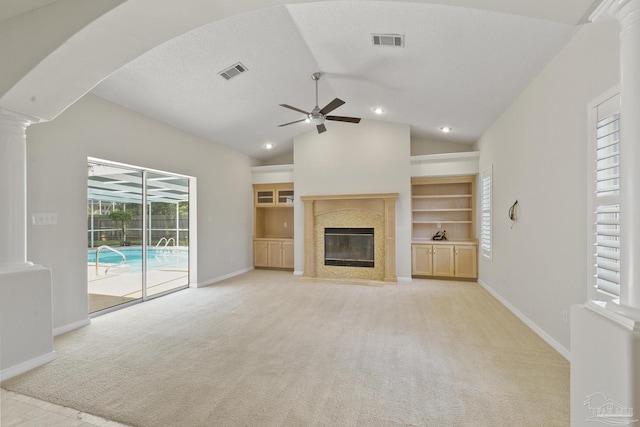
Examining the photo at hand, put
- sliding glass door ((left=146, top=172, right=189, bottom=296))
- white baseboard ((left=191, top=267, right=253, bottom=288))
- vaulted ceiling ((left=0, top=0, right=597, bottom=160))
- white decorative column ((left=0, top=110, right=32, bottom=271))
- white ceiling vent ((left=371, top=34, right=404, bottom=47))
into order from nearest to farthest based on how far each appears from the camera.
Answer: white decorative column ((left=0, top=110, right=32, bottom=271)) → vaulted ceiling ((left=0, top=0, right=597, bottom=160)) → white ceiling vent ((left=371, top=34, right=404, bottom=47)) → sliding glass door ((left=146, top=172, right=189, bottom=296)) → white baseboard ((left=191, top=267, right=253, bottom=288))

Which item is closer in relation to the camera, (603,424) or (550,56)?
(603,424)

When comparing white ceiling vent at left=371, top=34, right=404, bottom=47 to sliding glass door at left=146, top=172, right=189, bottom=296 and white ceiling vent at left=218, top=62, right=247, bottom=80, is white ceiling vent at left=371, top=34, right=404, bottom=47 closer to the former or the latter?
white ceiling vent at left=218, top=62, right=247, bottom=80

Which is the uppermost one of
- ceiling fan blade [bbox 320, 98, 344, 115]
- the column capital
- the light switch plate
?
ceiling fan blade [bbox 320, 98, 344, 115]

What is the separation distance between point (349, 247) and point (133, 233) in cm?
406

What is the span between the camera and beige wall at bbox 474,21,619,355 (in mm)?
2408

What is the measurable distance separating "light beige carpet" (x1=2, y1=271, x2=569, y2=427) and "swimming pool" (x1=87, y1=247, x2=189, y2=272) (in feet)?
2.78

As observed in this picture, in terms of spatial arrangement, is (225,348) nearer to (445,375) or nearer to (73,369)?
(73,369)

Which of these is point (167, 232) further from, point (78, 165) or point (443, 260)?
point (443, 260)

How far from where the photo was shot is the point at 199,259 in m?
5.59

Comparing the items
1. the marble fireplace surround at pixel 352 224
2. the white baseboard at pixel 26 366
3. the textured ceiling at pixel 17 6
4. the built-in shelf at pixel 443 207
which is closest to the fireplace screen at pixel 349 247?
the marble fireplace surround at pixel 352 224

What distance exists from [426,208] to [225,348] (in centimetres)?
528

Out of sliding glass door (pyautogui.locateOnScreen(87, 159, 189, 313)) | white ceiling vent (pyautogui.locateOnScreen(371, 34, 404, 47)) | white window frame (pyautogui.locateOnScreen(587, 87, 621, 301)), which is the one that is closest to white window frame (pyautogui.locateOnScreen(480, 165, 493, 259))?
white window frame (pyautogui.locateOnScreen(587, 87, 621, 301))

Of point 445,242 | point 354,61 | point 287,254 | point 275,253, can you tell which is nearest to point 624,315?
point 354,61

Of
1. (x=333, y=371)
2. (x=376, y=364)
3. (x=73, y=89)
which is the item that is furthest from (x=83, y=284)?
(x=376, y=364)
